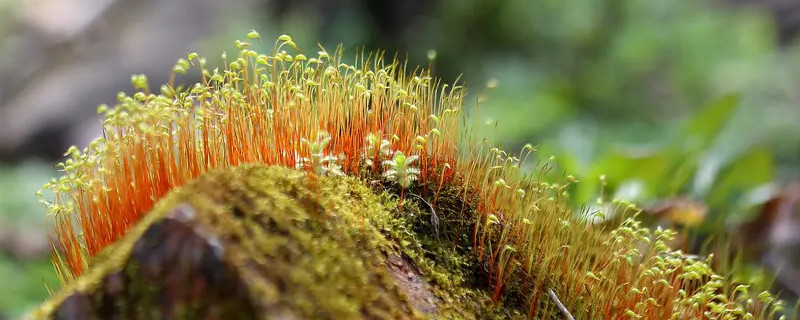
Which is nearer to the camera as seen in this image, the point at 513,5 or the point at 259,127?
the point at 259,127

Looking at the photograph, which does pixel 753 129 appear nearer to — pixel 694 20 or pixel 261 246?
pixel 694 20

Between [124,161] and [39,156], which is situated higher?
[124,161]

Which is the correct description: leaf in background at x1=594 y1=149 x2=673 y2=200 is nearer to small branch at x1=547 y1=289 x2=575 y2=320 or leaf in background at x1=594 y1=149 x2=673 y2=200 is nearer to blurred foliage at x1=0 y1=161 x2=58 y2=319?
small branch at x1=547 y1=289 x2=575 y2=320

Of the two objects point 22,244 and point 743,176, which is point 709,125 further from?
point 22,244

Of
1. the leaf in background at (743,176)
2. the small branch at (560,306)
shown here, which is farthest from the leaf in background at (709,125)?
the small branch at (560,306)

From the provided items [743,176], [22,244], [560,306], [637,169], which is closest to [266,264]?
[560,306]

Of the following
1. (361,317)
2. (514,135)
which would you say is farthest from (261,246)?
(514,135)

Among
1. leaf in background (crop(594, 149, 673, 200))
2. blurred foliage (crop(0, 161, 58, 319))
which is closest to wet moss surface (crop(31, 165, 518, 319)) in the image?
leaf in background (crop(594, 149, 673, 200))
